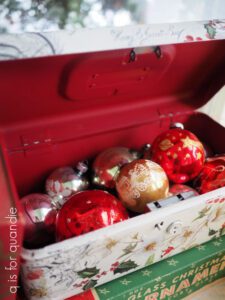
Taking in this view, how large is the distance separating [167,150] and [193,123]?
0.88 feet

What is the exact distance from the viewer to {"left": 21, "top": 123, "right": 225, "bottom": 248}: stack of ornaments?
1.90ft

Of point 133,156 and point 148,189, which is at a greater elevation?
point 133,156

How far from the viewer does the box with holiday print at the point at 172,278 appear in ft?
2.08

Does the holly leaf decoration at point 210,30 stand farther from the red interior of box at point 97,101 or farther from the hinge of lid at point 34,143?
the hinge of lid at point 34,143

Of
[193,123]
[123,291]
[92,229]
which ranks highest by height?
[193,123]

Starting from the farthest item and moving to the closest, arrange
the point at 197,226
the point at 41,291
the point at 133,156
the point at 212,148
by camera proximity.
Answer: the point at 212,148 < the point at 133,156 < the point at 197,226 < the point at 41,291

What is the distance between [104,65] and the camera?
66 centimetres

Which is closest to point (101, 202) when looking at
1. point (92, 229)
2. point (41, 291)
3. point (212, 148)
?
point (92, 229)

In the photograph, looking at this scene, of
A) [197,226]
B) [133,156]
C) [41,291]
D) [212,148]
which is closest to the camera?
[41,291]

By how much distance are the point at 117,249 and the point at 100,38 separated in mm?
360

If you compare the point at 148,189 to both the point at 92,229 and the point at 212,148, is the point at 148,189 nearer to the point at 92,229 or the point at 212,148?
the point at 92,229

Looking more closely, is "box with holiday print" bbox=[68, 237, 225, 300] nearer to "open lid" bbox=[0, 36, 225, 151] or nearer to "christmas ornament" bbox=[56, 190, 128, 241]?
"christmas ornament" bbox=[56, 190, 128, 241]

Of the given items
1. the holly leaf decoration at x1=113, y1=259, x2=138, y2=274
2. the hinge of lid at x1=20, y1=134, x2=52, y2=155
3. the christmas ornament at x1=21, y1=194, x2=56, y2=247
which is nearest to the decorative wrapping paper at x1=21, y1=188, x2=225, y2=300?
the holly leaf decoration at x1=113, y1=259, x2=138, y2=274

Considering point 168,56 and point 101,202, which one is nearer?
point 101,202
